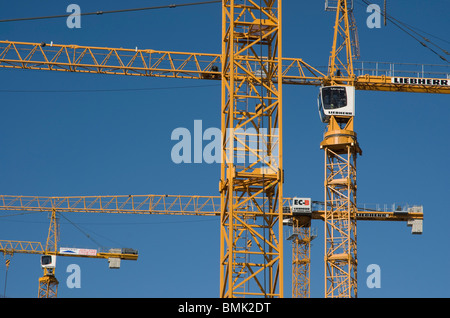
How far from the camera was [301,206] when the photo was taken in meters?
108

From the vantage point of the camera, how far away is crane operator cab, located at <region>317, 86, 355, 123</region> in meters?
87.9

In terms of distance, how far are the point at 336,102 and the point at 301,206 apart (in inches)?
859

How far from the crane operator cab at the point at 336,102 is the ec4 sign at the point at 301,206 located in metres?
20.6

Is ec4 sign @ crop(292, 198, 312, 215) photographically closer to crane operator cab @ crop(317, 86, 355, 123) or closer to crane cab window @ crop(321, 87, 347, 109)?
crane operator cab @ crop(317, 86, 355, 123)

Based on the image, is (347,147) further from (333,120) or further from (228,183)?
(228,183)

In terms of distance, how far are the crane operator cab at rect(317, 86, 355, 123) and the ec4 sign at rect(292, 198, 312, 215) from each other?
20.6 metres

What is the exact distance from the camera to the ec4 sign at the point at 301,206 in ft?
353
